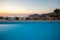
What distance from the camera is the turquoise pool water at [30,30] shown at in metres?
2.16

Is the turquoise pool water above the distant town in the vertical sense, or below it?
below

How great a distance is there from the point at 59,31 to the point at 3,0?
1.15 metres

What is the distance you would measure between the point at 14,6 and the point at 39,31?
0.64 m

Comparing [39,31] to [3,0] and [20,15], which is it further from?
[3,0]

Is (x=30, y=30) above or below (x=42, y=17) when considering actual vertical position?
below

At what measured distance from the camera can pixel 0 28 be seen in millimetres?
2152

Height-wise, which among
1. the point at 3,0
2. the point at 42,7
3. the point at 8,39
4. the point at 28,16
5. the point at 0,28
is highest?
the point at 3,0

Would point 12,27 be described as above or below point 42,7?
below

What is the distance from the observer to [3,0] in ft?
7.18

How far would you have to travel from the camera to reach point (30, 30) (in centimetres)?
219

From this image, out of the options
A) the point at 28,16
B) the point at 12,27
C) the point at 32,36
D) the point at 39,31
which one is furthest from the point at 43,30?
the point at 12,27

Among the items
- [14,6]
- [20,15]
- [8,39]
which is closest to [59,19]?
[20,15]

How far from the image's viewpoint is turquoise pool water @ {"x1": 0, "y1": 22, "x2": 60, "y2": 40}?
2.16m

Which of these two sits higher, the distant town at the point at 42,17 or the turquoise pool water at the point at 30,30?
the distant town at the point at 42,17
